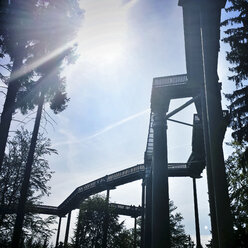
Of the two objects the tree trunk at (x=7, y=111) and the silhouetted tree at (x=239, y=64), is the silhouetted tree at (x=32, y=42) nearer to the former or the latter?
the tree trunk at (x=7, y=111)

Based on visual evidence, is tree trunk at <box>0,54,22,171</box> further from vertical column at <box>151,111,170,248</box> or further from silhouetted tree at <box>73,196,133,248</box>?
silhouetted tree at <box>73,196,133,248</box>

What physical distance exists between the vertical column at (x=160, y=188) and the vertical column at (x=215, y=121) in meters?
5.58

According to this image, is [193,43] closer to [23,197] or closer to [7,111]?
[7,111]

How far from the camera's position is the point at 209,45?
12.4 ft

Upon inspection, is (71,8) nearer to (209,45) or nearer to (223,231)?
(209,45)

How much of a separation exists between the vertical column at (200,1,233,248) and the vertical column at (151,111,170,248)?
18.3ft

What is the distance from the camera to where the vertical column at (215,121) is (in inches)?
105

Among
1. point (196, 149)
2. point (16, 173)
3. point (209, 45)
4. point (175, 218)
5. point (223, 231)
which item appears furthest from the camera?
point (175, 218)

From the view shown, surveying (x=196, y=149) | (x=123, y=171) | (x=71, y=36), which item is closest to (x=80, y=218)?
(x=123, y=171)

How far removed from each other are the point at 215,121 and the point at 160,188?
578 cm

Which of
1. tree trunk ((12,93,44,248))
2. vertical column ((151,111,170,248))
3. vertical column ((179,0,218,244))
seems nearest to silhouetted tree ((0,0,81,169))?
tree trunk ((12,93,44,248))

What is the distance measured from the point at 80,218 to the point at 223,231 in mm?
24979

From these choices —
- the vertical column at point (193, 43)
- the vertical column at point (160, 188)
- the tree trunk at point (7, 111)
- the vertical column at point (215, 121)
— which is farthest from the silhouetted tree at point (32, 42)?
the vertical column at point (215, 121)

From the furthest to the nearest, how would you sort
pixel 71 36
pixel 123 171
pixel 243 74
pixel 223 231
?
pixel 123 171 → pixel 243 74 → pixel 71 36 → pixel 223 231
